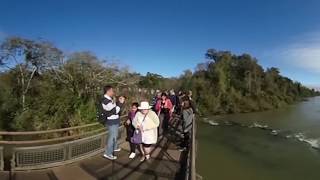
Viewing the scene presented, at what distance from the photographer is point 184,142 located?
11891mm

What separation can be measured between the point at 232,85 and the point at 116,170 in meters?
70.5

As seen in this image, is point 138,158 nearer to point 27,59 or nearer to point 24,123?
point 24,123

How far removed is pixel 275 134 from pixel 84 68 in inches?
1030

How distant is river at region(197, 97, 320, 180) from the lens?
23734mm

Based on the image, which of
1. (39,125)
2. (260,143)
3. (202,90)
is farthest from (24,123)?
(202,90)

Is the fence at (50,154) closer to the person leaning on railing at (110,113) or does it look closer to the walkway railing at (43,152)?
the walkway railing at (43,152)

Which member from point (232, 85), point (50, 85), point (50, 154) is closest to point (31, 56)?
point (50, 85)

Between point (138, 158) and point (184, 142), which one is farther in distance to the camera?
point (184, 142)

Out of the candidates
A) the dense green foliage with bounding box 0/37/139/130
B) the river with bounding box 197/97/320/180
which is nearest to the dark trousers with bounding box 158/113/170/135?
the dense green foliage with bounding box 0/37/139/130

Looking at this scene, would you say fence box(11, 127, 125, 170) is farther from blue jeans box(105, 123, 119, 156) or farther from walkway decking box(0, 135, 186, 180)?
blue jeans box(105, 123, 119, 156)

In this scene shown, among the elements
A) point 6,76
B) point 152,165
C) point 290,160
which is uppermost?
point 6,76

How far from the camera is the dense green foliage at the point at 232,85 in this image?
69.9 m

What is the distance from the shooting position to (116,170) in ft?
28.8

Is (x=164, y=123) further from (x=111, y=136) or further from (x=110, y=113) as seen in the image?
(x=110, y=113)
